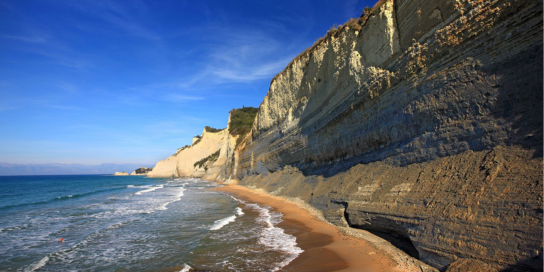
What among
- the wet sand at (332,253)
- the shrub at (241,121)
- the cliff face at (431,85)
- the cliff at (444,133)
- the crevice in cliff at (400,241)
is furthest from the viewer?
the shrub at (241,121)

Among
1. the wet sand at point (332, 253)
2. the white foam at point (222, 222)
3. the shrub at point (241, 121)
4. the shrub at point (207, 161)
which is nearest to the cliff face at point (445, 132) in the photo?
the wet sand at point (332, 253)

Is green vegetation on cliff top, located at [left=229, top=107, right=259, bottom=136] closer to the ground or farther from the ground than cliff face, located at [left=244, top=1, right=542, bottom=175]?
farther from the ground

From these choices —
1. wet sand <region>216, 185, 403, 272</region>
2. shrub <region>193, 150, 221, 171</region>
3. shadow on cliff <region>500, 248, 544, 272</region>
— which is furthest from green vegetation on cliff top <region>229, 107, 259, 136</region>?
shadow on cliff <region>500, 248, 544, 272</region>

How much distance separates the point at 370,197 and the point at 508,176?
355 cm

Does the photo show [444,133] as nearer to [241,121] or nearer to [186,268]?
[186,268]

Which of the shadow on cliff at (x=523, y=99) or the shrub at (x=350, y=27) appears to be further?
the shrub at (x=350, y=27)

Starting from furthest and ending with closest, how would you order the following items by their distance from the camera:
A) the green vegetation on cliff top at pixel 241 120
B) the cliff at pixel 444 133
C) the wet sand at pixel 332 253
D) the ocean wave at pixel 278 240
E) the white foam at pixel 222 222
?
the green vegetation on cliff top at pixel 241 120 < the white foam at pixel 222 222 < the ocean wave at pixel 278 240 < the wet sand at pixel 332 253 < the cliff at pixel 444 133

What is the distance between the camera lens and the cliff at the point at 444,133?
4.47 meters

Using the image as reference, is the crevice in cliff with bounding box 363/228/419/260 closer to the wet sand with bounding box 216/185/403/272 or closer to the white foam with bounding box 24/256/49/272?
the wet sand with bounding box 216/185/403/272

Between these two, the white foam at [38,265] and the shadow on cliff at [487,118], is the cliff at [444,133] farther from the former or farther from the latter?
the white foam at [38,265]

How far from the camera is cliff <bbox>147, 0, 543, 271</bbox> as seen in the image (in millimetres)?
4473

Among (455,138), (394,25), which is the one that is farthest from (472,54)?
(394,25)

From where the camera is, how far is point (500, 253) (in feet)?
13.3

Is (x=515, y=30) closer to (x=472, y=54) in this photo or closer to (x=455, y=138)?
(x=472, y=54)
